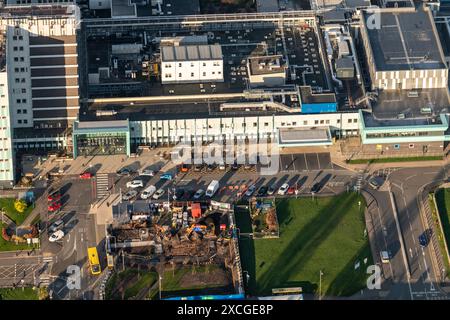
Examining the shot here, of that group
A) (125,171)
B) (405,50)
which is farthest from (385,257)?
(125,171)

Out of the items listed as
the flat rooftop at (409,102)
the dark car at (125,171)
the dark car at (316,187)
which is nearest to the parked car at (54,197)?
the dark car at (125,171)

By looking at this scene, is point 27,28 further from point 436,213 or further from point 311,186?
point 436,213

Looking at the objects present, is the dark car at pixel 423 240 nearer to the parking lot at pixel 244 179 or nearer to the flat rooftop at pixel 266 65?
the parking lot at pixel 244 179

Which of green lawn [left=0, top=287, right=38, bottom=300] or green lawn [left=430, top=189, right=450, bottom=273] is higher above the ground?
green lawn [left=430, top=189, right=450, bottom=273]

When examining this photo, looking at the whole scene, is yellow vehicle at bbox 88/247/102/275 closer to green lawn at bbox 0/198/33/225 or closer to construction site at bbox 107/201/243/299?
construction site at bbox 107/201/243/299

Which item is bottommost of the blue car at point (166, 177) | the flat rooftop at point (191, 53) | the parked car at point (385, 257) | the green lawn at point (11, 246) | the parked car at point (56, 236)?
the parked car at point (385, 257)

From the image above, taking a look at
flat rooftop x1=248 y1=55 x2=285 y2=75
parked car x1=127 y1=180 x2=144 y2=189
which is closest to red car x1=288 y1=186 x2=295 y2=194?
flat rooftop x1=248 y1=55 x2=285 y2=75
